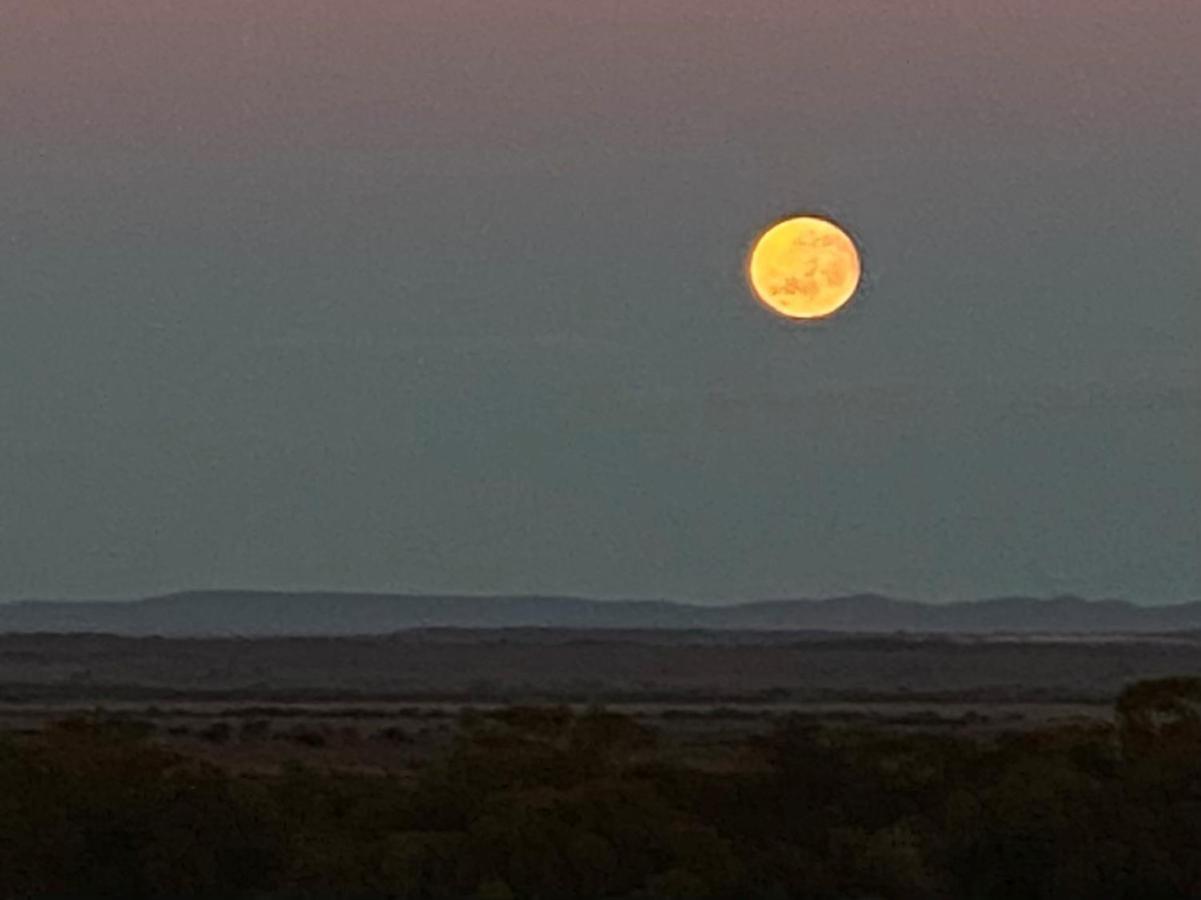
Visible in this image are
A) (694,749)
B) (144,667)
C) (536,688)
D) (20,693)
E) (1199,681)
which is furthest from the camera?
(144,667)

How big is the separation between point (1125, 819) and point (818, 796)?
4.29m

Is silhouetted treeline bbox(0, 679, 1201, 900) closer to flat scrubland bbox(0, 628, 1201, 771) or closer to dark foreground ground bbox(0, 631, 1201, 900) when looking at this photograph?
dark foreground ground bbox(0, 631, 1201, 900)

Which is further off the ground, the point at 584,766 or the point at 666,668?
the point at 666,668

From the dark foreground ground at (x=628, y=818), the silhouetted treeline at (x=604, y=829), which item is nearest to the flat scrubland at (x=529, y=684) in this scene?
the dark foreground ground at (x=628, y=818)

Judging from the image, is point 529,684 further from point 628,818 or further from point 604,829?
point 604,829

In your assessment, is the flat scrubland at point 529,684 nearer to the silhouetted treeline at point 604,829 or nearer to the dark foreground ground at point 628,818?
the dark foreground ground at point 628,818

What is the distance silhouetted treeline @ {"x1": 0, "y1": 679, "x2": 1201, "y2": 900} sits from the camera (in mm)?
27891

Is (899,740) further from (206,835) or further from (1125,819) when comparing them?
(206,835)

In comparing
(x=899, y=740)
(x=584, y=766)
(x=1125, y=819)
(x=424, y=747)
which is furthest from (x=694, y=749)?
(x=1125, y=819)

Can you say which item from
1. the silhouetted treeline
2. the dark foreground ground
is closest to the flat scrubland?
the dark foreground ground

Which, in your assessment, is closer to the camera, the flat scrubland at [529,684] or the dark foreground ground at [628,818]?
the dark foreground ground at [628,818]

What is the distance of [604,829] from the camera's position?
28766 mm

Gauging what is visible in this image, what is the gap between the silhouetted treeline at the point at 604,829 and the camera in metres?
27.9

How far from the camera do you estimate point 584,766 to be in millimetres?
33562
